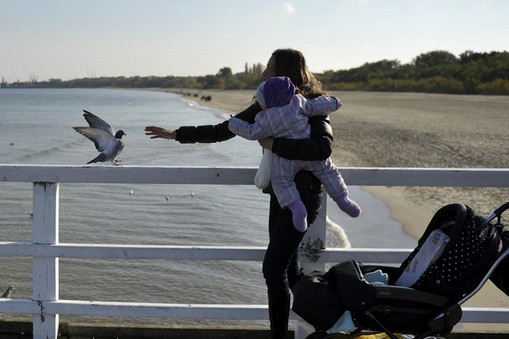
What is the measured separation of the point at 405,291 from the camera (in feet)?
10.5

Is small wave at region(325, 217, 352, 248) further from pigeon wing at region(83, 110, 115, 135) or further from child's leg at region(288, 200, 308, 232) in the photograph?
child's leg at region(288, 200, 308, 232)

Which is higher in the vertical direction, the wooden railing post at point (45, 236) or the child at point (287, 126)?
the child at point (287, 126)

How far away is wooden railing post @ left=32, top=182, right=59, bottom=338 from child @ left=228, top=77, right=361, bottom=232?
1.19 meters

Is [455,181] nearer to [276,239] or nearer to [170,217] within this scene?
[276,239]

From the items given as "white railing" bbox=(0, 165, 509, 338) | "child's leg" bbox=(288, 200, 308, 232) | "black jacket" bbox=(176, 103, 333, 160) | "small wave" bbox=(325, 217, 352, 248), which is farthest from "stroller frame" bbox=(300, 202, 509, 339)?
"small wave" bbox=(325, 217, 352, 248)

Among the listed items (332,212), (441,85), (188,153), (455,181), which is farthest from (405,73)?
(455,181)

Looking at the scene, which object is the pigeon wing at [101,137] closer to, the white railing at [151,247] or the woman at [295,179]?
the white railing at [151,247]

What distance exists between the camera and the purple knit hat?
3.45 metres

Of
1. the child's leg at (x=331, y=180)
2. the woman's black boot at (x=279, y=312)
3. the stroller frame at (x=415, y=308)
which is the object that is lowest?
the woman's black boot at (x=279, y=312)

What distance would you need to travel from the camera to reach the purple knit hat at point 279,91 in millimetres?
3445

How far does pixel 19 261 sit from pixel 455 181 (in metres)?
5.74

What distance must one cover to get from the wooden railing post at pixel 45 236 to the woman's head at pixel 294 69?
1.42 m

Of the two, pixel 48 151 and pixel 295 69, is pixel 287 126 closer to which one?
pixel 295 69

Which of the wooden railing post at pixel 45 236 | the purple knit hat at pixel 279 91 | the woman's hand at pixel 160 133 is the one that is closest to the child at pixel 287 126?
the purple knit hat at pixel 279 91
